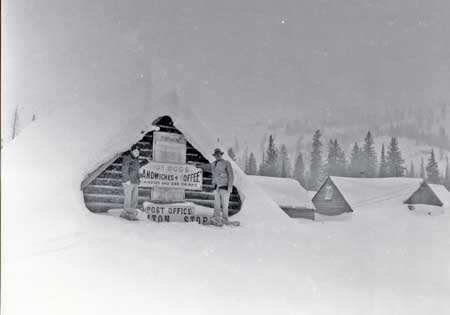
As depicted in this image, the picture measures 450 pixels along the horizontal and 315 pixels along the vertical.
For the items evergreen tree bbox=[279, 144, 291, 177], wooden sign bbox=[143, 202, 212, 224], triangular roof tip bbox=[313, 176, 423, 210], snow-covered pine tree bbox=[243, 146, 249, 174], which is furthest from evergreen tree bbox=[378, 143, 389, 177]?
wooden sign bbox=[143, 202, 212, 224]

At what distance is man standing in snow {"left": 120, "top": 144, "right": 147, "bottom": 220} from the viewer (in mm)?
4215

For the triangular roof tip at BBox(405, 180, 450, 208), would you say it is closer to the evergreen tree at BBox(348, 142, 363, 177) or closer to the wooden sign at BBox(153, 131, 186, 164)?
the evergreen tree at BBox(348, 142, 363, 177)

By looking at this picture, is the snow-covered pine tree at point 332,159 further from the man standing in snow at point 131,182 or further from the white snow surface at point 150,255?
the man standing in snow at point 131,182

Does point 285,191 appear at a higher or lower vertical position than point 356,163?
lower

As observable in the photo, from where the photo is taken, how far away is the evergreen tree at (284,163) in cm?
827

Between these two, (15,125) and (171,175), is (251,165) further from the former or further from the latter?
(15,125)

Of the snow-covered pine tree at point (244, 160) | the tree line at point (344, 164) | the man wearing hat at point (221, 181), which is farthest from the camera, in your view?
the tree line at point (344, 164)

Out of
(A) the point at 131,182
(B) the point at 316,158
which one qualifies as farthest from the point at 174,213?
(B) the point at 316,158

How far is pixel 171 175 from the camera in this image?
4418 millimetres

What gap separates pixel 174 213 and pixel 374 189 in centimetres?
509

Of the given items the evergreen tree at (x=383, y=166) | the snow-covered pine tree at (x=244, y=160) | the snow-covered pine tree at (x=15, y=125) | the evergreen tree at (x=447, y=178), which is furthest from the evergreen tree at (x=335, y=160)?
the snow-covered pine tree at (x=15, y=125)

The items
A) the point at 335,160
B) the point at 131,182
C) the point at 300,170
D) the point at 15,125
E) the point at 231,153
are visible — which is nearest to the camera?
the point at 131,182

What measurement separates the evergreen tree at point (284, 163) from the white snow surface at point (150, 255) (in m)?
2.93

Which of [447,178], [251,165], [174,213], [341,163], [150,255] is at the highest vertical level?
[341,163]
